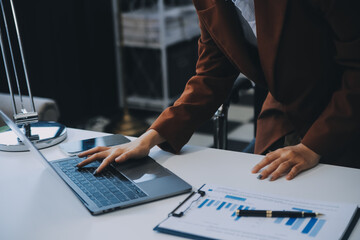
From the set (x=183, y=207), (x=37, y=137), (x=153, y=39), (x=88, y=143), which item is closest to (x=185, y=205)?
(x=183, y=207)

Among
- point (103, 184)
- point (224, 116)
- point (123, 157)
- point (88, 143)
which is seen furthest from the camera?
point (224, 116)

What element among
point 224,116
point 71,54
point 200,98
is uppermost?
point 200,98

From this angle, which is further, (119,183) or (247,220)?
(119,183)

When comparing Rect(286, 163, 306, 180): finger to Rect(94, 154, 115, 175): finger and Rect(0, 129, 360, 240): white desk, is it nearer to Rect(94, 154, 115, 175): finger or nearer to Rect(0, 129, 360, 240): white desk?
Rect(0, 129, 360, 240): white desk

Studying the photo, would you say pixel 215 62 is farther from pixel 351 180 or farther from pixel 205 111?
pixel 351 180

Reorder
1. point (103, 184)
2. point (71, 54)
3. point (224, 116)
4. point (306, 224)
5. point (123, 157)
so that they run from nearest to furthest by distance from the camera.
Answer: point (306, 224), point (103, 184), point (123, 157), point (224, 116), point (71, 54)

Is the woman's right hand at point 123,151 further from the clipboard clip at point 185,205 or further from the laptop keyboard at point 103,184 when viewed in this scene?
the clipboard clip at point 185,205

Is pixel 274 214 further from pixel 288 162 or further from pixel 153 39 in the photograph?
pixel 153 39

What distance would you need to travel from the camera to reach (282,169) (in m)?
1.07

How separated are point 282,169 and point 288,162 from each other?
27mm

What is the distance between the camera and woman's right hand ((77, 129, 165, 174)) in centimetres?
114

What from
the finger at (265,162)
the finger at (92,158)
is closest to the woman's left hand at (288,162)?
the finger at (265,162)

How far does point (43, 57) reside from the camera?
3.21 m

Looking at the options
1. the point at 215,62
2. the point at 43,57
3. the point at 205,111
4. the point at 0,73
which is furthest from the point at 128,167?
the point at 43,57
